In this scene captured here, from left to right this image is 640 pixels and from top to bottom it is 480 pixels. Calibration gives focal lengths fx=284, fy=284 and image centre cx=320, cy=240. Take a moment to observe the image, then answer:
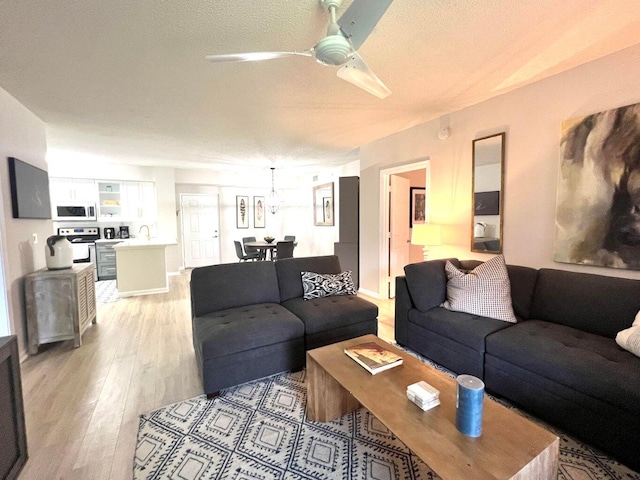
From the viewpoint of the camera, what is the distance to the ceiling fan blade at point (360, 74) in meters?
1.64

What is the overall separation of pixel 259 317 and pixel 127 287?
360 cm

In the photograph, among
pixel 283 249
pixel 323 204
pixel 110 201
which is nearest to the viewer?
pixel 283 249

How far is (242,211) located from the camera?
7.79 metres

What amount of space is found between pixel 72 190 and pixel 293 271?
19.2 ft

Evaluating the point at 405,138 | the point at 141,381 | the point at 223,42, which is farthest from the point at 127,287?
the point at 405,138

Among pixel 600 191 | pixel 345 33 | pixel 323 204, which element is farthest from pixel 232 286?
pixel 323 204

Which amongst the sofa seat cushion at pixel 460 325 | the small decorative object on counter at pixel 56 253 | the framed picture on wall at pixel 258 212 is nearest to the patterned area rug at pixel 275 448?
the sofa seat cushion at pixel 460 325

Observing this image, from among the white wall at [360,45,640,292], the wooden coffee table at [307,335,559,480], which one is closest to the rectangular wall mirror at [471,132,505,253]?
the white wall at [360,45,640,292]

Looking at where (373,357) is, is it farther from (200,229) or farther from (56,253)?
(200,229)

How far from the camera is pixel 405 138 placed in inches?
154

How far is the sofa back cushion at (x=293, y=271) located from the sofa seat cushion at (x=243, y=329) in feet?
1.18

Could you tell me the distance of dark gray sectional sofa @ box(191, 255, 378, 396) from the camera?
82.5 inches

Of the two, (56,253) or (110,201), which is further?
(110,201)

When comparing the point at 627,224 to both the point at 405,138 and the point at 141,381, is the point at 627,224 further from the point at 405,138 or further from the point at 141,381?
the point at 141,381
